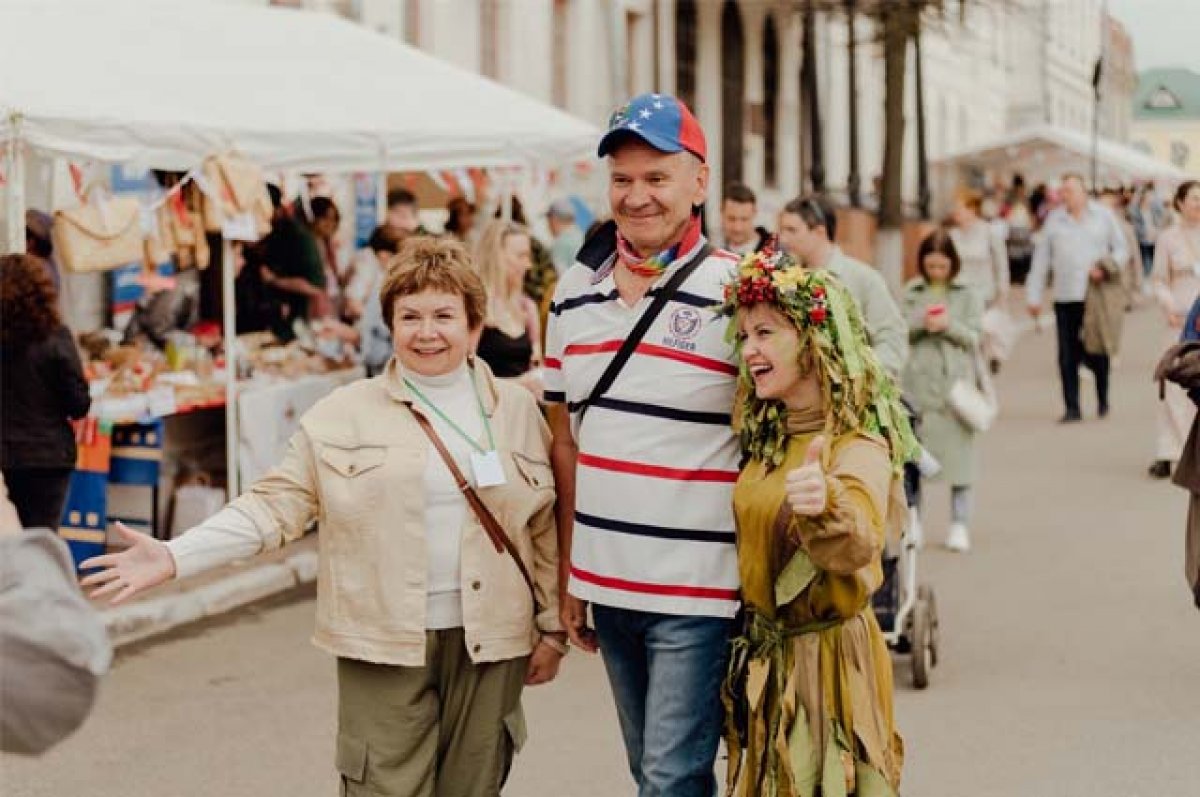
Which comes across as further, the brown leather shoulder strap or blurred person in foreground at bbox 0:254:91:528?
blurred person in foreground at bbox 0:254:91:528

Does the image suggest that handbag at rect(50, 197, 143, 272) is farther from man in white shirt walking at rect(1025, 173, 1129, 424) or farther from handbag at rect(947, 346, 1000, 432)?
man in white shirt walking at rect(1025, 173, 1129, 424)

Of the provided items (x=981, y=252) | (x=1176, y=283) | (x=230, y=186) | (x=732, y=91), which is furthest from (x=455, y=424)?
(x=732, y=91)

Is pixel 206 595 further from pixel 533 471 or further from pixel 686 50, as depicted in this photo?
pixel 686 50

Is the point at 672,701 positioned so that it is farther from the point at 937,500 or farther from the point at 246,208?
the point at 937,500

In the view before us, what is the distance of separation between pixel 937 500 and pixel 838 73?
86.6 feet

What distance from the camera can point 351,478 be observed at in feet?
13.6

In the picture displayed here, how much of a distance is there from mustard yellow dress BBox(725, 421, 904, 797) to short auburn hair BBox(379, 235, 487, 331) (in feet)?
2.48

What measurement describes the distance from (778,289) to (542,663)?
1034 millimetres

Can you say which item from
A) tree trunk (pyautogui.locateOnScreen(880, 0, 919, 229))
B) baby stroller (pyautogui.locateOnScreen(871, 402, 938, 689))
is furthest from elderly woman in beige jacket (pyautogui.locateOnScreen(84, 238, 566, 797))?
tree trunk (pyautogui.locateOnScreen(880, 0, 919, 229))

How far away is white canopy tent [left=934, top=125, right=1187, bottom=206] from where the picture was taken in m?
37.2

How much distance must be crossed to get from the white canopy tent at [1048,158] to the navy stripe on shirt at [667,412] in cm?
3350

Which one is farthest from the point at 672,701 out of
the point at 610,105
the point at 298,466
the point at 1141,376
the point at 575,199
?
the point at 610,105

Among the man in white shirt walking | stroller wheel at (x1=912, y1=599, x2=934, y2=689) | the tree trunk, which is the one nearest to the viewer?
stroller wheel at (x1=912, y1=599, x2=934, y2=689)

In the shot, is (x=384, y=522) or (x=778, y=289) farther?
(x=384, y=522)
